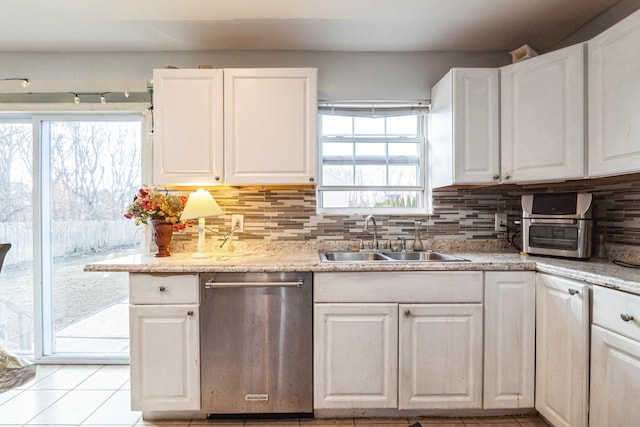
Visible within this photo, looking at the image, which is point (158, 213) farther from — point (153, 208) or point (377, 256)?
point (377, 256)

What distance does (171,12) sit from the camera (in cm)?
192

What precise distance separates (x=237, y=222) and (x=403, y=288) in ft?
4.08

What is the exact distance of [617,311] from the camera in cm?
132

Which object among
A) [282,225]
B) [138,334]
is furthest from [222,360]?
[282,225]

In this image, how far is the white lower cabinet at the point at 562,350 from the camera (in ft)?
4.79

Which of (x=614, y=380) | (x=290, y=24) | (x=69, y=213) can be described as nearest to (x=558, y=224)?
(x=614, y=380)

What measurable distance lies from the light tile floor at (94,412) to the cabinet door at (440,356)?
0.53ft

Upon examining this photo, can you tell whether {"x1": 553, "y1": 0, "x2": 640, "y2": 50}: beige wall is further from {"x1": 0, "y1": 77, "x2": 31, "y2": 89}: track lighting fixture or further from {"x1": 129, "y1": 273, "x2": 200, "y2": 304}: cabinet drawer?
{"x1": 0, "y1": 77, "x2": 31, "y2": 89}: track lighting fixture

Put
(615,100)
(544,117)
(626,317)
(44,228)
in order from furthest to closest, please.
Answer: (44,228)
(544,117)
(615,100)
(626,317)

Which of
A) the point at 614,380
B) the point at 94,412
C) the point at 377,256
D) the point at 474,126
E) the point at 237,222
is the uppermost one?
the point at 474,126

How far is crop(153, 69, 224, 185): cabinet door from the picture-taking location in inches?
79.3

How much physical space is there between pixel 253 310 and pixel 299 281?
0.97ft

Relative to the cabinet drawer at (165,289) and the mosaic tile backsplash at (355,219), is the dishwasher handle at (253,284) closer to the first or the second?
the cabinet drawer at (165,289)

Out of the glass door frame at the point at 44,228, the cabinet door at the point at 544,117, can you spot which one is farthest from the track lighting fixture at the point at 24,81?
the cabinet door at the point at 544,117
